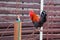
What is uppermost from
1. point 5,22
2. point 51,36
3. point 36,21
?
point 36,21

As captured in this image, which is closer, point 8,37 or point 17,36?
point 17,36

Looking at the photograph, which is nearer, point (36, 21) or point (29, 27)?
point (36, 21)

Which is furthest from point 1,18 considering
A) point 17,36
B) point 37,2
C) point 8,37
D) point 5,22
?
point 17,36

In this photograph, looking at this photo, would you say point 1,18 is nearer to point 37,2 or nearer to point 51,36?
point 37,2

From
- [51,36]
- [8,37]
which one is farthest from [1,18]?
[51,36]

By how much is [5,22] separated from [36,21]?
1.26 m

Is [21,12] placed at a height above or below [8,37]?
above

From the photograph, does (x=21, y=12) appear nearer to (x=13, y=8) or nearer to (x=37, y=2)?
(x=13, y=8)

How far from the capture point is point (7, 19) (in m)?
3.34

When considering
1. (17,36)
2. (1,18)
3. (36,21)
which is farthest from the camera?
(1,18)

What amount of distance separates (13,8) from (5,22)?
0.30m

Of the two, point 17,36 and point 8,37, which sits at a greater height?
point 17,36

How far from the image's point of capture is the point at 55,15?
3424mm

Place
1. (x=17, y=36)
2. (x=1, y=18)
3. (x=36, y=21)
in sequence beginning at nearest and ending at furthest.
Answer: (x=17, y=36), (x=36, y=21), (x=1, y=18)
